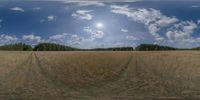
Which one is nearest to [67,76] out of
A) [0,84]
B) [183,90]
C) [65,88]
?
[65,88]

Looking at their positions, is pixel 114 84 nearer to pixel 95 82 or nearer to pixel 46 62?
pixel 95 82

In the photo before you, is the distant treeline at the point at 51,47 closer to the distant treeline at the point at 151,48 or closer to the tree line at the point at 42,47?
the tree line at the point at 42,47

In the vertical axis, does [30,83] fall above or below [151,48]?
below

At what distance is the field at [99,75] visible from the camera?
14.7m

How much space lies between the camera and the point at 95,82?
1488 cm

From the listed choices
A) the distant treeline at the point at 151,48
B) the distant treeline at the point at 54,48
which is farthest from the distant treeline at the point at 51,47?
the distant treeline at the point at 151,48

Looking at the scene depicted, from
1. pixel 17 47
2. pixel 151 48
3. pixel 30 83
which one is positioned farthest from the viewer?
pixel 30 83

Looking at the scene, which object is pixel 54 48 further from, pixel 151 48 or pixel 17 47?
pixel 151 48

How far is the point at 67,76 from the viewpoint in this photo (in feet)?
49.3

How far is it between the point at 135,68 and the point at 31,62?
260 centimetres

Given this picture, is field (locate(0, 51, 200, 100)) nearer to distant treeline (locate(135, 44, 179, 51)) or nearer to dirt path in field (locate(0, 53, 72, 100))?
dirt path in field (locate(0, 53, 72, 100))

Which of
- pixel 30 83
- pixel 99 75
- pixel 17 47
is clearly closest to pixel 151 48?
pixel 99 75

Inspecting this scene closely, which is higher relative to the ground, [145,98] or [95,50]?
[95,50]

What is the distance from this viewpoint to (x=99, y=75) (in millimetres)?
15016
